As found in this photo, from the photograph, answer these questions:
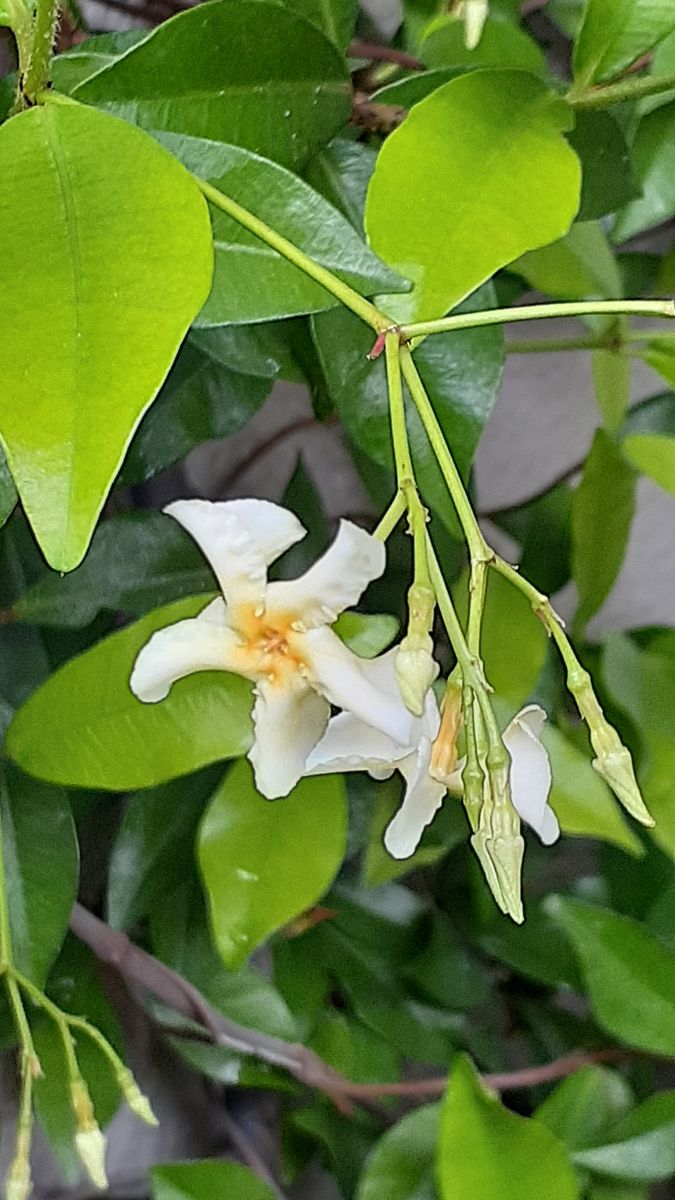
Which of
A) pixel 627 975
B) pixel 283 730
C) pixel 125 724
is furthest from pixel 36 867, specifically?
pixel 627 975

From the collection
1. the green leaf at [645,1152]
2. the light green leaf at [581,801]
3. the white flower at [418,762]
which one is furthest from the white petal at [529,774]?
the green leaf at [645,1152]

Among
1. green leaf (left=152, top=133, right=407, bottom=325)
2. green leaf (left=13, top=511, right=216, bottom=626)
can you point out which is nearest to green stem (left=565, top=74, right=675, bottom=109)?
green leaf (left=152, top=133, right=407, bottom=325)

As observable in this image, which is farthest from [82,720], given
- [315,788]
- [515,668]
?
[515,668]

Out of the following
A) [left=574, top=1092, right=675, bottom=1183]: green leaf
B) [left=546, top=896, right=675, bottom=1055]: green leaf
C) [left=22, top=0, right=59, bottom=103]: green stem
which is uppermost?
[left=22, top=0, right=59, bottom=103]: green stem

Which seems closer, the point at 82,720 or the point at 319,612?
the point at 319,612

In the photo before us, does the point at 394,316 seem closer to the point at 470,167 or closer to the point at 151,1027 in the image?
the point at 470,167

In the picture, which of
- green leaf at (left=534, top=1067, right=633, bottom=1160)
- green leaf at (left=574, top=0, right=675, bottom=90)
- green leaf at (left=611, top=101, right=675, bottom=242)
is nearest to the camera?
green leaf at (left=574, top=0, right=675, bottom=90)

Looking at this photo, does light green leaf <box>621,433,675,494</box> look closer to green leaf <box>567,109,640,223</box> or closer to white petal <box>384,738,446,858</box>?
green leaf <box>567,109,640,223</box>

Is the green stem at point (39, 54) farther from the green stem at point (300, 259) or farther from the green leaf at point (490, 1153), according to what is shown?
the green leaf at point (490, 1153)
